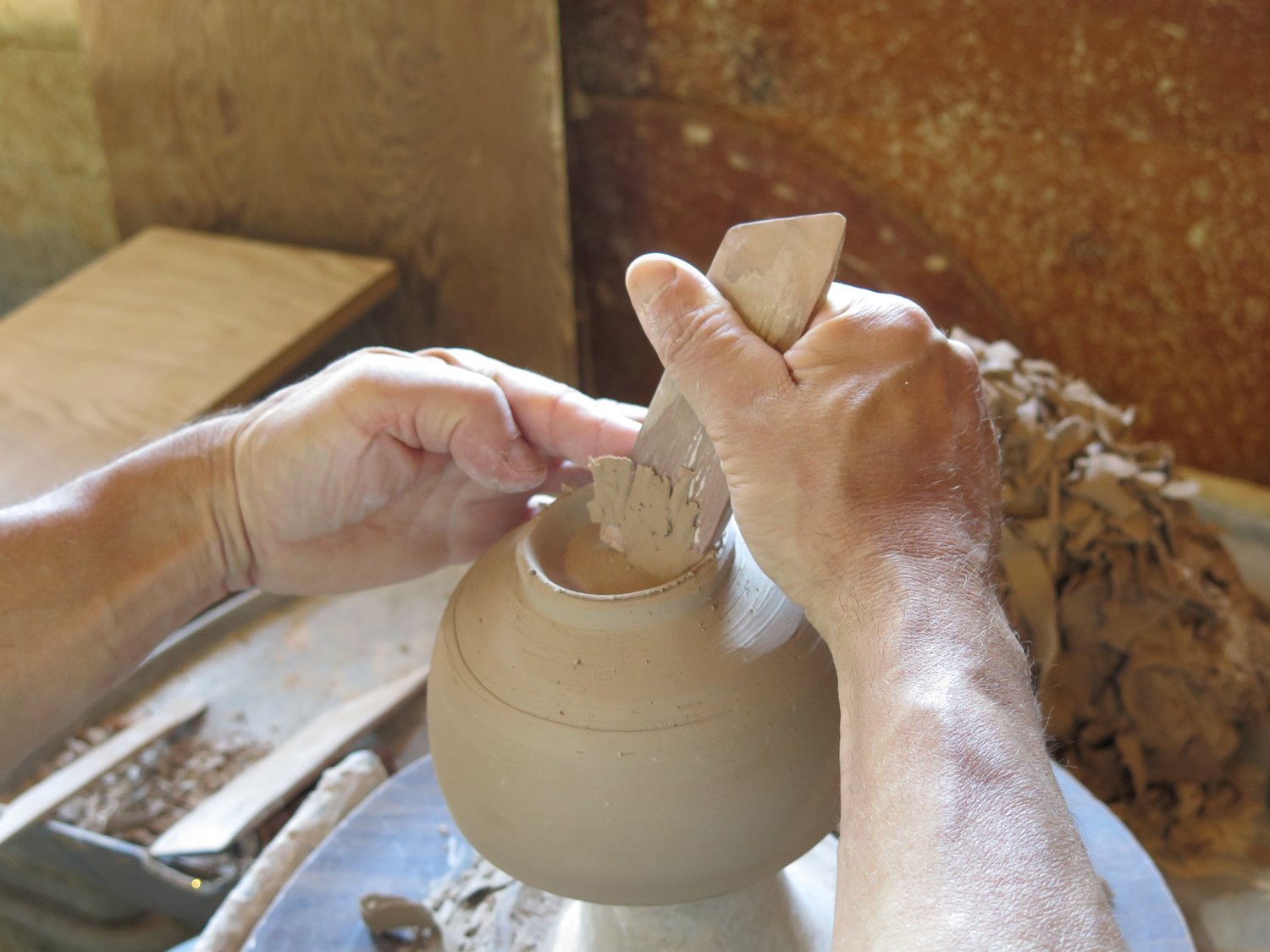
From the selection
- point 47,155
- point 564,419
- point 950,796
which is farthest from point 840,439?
point 47,155

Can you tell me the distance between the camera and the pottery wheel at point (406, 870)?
149 centimetres

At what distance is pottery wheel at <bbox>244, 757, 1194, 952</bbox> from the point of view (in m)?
1.49

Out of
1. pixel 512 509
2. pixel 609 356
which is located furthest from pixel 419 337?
pixel 512 509

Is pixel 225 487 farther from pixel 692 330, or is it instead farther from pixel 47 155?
pixel 47 155

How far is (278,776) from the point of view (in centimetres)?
210

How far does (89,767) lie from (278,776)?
1.21ft

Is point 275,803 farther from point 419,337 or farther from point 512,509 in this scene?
point 419,337

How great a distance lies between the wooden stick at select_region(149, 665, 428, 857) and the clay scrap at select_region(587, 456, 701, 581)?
1149 mm

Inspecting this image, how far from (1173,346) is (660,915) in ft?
6.57

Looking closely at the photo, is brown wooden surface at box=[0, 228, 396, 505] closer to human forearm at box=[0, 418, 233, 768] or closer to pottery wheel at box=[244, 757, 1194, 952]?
human forearm at box=[0, 418, 233, 768]

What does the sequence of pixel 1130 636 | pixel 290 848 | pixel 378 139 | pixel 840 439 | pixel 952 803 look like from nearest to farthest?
pixel 952 803 → pixel 840 439 → pixel 290 848 → pixel 1130 636 → pixel 378 139

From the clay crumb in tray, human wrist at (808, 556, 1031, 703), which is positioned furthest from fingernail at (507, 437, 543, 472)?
the clay crumb in tray

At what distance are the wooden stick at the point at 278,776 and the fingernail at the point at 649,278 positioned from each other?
4.54 feet

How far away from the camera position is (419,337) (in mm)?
3367
